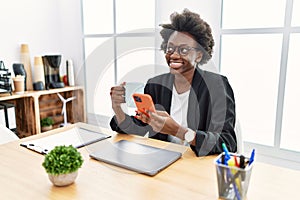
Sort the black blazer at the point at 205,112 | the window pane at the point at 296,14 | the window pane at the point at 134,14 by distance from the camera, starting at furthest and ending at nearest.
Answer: the window pane at the point at 134,14
the window pane at the point at 296,14
the black blazer at the point at 205,112

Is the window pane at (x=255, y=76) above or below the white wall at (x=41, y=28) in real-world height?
below

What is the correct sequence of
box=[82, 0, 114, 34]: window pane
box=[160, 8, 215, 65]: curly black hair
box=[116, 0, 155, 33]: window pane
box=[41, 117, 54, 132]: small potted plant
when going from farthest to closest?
box=[41, 117, 54, 132]: small potted plant → box=[82, 0, 114, 34]: window pane → box=[116, 0, 155, 33]: window pane → box=[160, 8, 215, 65]: curly black hair

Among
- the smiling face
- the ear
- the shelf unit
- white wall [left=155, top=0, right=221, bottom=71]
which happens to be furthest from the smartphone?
the shelf unit

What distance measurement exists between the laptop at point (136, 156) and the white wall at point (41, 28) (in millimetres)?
2050

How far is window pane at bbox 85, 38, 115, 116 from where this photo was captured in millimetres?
1094

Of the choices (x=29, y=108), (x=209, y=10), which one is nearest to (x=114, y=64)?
(x=209, y=10)

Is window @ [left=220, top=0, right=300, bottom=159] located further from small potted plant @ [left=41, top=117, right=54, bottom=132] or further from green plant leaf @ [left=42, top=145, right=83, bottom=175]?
small potted plant @ [left=41, top=117, right=54, bottom=132]

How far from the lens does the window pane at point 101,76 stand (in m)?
1.09

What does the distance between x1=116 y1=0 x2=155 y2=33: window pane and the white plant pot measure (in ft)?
5.20

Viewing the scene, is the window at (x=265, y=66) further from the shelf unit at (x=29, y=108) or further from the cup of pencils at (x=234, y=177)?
the shelf unit at (x=29, y=108)

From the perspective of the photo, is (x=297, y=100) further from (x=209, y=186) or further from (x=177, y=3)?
(x=209, y=186)

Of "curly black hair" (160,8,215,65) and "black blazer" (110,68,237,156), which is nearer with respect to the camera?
"black blazer" (110,68,237,156)

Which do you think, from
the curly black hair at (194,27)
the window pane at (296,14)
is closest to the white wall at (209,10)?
the window pane at (296,14)

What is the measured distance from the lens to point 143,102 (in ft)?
3.21
